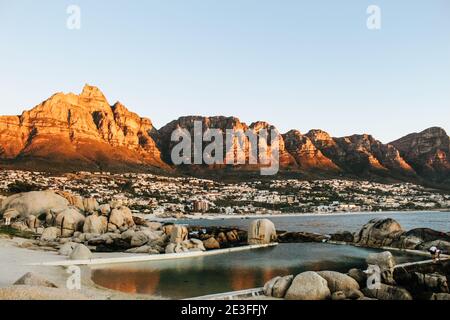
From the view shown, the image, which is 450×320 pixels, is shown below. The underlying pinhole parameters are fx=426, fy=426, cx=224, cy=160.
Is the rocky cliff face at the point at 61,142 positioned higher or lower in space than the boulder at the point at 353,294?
higher

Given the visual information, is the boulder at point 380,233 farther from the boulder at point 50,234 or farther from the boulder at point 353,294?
the boulder at point 50,234

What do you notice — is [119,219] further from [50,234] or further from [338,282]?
[338,282]

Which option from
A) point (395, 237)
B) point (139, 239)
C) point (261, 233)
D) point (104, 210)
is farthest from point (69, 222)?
point (395, 237)

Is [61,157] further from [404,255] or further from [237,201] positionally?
[404,255]

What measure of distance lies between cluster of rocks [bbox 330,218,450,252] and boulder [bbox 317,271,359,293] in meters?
20.3

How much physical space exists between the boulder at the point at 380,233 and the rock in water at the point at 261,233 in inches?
389

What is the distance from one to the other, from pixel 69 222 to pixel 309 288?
34.8 m

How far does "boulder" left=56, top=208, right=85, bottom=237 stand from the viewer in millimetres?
46656

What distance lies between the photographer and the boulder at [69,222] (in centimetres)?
4666

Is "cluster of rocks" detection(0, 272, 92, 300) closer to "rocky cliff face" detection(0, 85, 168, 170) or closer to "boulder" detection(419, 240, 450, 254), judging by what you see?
"boulder" detection(419, 240, 450, 254)

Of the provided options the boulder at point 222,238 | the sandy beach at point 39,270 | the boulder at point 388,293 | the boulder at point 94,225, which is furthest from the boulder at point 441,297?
the boulder at point 94,225

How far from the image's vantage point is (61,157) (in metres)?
152

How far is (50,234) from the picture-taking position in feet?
145

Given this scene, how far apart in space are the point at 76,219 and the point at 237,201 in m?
88.3
